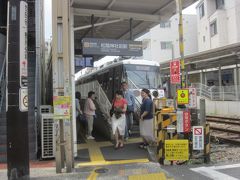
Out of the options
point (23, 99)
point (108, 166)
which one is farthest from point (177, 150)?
point (23, 99)

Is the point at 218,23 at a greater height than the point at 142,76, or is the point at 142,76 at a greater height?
the point at 218,23

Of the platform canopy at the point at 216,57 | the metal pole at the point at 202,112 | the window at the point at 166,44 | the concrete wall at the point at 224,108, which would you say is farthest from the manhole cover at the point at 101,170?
the window at the point at 166,44

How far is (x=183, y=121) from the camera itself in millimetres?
8961

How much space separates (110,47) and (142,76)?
217 inches

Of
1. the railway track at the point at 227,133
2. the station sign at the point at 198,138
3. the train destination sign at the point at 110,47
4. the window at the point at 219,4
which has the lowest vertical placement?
the railway track at the point at 227,133

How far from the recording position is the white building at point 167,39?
4944 centimetres

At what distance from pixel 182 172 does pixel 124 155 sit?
247cm

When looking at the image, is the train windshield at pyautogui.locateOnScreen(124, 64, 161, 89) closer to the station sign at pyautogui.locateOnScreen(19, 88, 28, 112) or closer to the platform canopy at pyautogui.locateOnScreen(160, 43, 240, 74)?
the platform canopy at pyautogui.locateOnScreen(160, 43, 240, 74)

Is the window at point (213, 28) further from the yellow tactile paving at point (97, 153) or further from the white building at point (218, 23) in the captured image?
the yellow tactile paving at point (97, 153)

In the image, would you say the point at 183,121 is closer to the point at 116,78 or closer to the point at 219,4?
the point at 116,78

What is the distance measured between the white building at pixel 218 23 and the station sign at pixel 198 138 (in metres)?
30.0

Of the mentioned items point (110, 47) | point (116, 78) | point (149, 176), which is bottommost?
point (149, 176)

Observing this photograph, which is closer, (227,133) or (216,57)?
(227,133)

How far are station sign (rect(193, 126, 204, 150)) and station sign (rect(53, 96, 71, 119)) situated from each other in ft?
10.6
